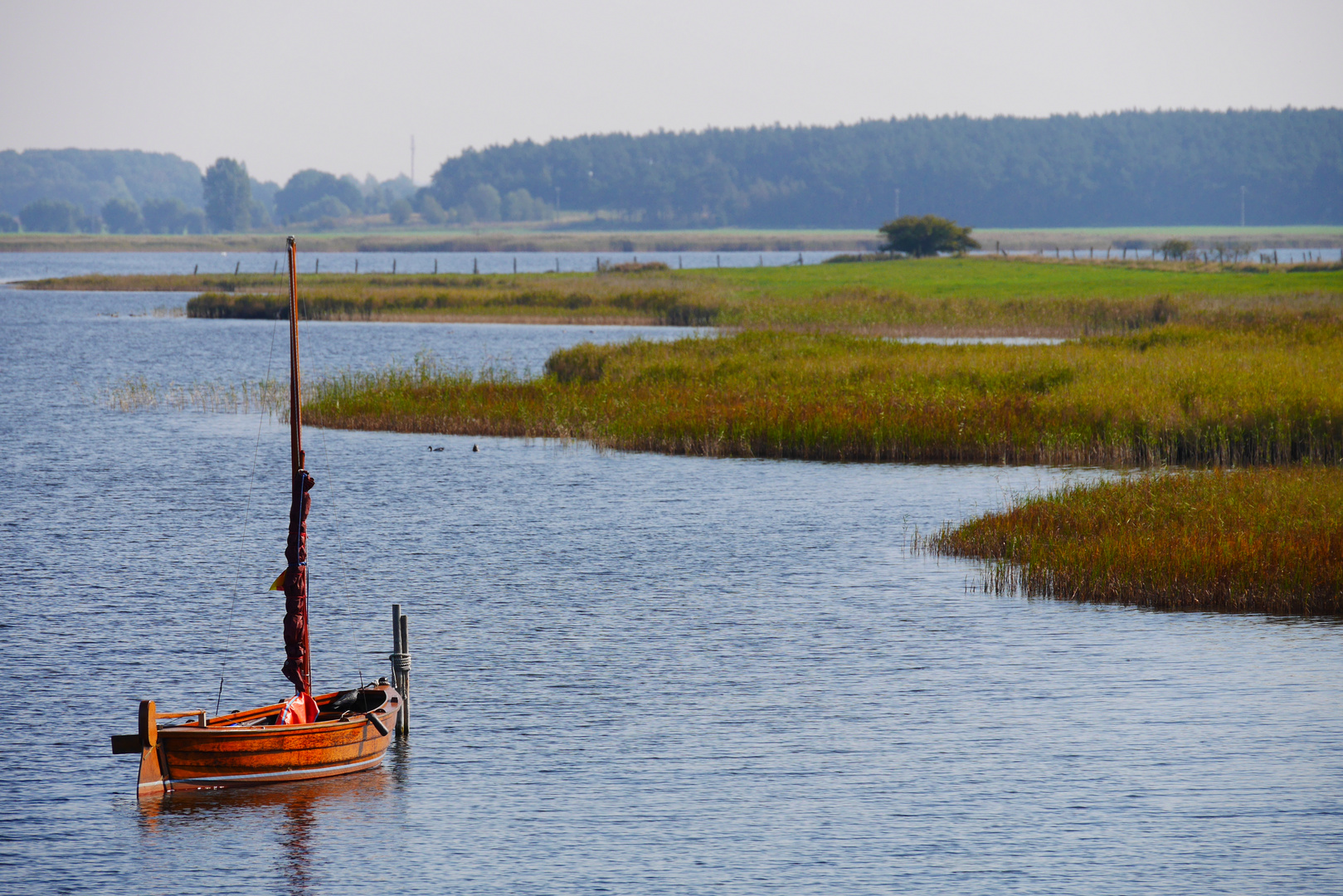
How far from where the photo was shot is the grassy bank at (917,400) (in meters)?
37.4

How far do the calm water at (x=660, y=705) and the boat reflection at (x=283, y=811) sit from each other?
0.05 meters

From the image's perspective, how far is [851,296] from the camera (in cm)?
8838

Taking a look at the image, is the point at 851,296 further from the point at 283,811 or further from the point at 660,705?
the point at 283,811

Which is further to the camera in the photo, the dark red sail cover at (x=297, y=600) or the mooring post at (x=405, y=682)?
the mooring post at (x=405, y=682)

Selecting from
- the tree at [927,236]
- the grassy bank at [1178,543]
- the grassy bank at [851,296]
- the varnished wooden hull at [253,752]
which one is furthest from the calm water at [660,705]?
the tree at [927,236]

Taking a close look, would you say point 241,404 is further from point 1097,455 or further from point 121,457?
point 1097,455

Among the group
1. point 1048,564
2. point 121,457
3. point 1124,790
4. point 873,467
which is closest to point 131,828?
point 1124,790

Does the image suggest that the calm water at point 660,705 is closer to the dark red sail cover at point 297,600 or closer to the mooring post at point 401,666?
the mooring post at point 401,666

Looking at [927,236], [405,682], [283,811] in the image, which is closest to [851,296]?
[927,236]

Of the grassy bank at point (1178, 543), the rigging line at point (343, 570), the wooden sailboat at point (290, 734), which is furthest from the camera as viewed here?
the grassy bank at point (1178, 543)

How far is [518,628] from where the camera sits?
902 inches

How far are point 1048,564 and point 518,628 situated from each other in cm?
972

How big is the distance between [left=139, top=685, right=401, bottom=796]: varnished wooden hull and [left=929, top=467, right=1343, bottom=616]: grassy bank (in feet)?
43.6

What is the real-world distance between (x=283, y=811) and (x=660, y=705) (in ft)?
17.5
